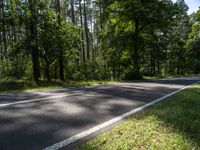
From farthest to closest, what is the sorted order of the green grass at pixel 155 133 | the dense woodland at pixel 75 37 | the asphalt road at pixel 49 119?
1. the dense woodland at pixel 75 37
2. the asphalt road at pixel 49 119
3. the green grass at pixel 155 133

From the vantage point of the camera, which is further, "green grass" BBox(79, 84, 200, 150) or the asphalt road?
the asphalt road

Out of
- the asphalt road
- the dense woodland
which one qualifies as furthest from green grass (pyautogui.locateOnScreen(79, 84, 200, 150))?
the dense woodland

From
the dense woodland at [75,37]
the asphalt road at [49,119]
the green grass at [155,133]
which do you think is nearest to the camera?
the green grass at [155,133]

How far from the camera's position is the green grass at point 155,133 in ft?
13.9

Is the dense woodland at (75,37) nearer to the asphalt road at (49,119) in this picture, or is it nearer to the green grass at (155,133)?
the asphalt road at (49,119)

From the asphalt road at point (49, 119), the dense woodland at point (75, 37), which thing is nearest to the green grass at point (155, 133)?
the asphalt road at point (49, 119)

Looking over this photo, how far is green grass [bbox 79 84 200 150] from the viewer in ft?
13.9

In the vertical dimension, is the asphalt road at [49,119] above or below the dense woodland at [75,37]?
below

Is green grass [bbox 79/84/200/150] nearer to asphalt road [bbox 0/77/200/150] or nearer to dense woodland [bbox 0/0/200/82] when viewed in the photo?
asphalt road [bbox 0/77/200/150]

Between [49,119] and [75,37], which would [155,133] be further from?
[75,37]

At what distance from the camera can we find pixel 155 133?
4879 millimetres

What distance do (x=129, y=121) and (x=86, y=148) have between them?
188cm

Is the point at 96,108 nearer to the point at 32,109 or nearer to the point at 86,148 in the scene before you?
the point at 32,109

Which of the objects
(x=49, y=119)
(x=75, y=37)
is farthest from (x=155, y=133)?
(x=75, y=37)
